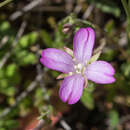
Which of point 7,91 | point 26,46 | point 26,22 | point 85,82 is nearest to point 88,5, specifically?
point 26,22

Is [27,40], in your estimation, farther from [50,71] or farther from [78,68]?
[78,68]

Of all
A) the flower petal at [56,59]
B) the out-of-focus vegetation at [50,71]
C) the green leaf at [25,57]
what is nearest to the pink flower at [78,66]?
the flower petal at [56,59]

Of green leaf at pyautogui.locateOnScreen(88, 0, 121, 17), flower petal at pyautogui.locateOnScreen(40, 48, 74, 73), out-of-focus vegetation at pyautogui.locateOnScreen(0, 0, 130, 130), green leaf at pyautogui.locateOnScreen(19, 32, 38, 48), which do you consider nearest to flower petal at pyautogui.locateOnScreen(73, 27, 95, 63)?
flower petal at pyautogui.locateOnScreen(40, 48, 74, 73)

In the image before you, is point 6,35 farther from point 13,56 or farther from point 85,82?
point 85,82

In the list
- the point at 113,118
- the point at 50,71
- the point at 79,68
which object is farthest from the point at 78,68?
the point at 113,118

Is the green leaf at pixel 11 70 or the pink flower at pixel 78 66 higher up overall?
the pink flower at pixel 78 66

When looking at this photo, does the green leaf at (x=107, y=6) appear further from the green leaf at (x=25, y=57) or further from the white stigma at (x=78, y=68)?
the white stigma at (x=78, y=68)
